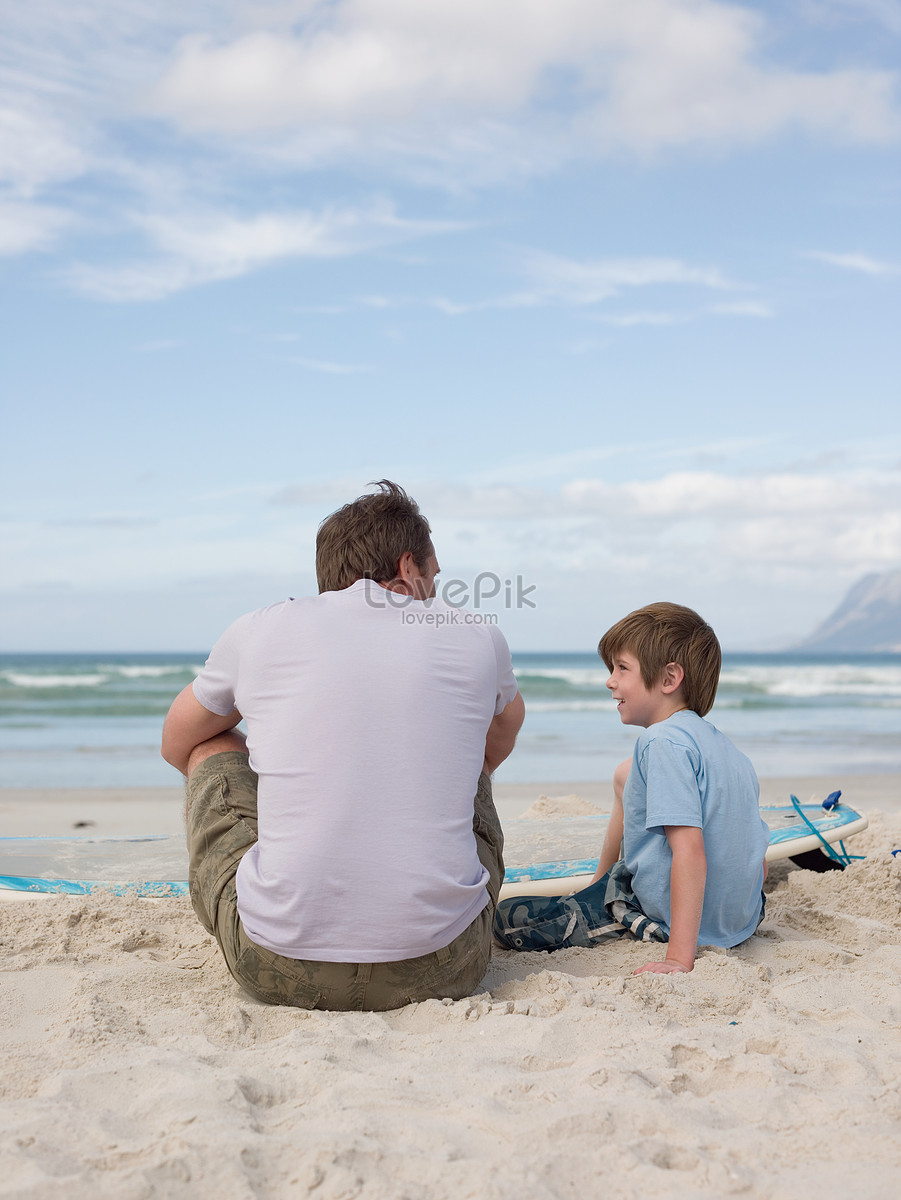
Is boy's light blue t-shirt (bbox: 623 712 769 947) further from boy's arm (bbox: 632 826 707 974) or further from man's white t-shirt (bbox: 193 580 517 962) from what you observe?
man's white t-shirt (bbox: 193 580 517 962)

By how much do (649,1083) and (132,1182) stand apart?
3.01 feet

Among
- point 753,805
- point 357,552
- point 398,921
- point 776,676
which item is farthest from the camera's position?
point 776,676

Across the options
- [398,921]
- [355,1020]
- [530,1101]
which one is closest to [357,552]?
[398,921]

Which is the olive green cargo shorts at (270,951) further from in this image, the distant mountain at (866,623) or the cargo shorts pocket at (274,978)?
the distant mountain at (866,623)

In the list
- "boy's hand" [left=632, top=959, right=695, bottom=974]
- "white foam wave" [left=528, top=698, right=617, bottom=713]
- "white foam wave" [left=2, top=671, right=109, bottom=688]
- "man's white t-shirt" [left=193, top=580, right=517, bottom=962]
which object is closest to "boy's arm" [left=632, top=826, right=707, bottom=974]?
"boy's hand" [left=632, top=959, right=695, bottom=974]

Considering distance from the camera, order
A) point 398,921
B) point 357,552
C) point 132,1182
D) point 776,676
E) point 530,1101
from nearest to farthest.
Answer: point 132,1182 → point 530,1101 → point 398,921 → point 357,552 → point 776,676

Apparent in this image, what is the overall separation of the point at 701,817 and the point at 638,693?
0.41m

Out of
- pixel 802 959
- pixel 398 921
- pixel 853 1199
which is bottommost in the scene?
pixel 802 959

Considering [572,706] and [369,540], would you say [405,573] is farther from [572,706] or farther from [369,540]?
[572,706]

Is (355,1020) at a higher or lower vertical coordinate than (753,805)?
lower

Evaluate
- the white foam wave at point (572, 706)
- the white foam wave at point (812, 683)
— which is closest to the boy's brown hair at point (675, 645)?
the white foam wave at point (572, 706)

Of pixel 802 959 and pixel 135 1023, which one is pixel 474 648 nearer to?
pixel 135 1023

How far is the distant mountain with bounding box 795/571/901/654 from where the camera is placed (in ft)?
254

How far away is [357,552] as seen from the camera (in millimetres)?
2219
